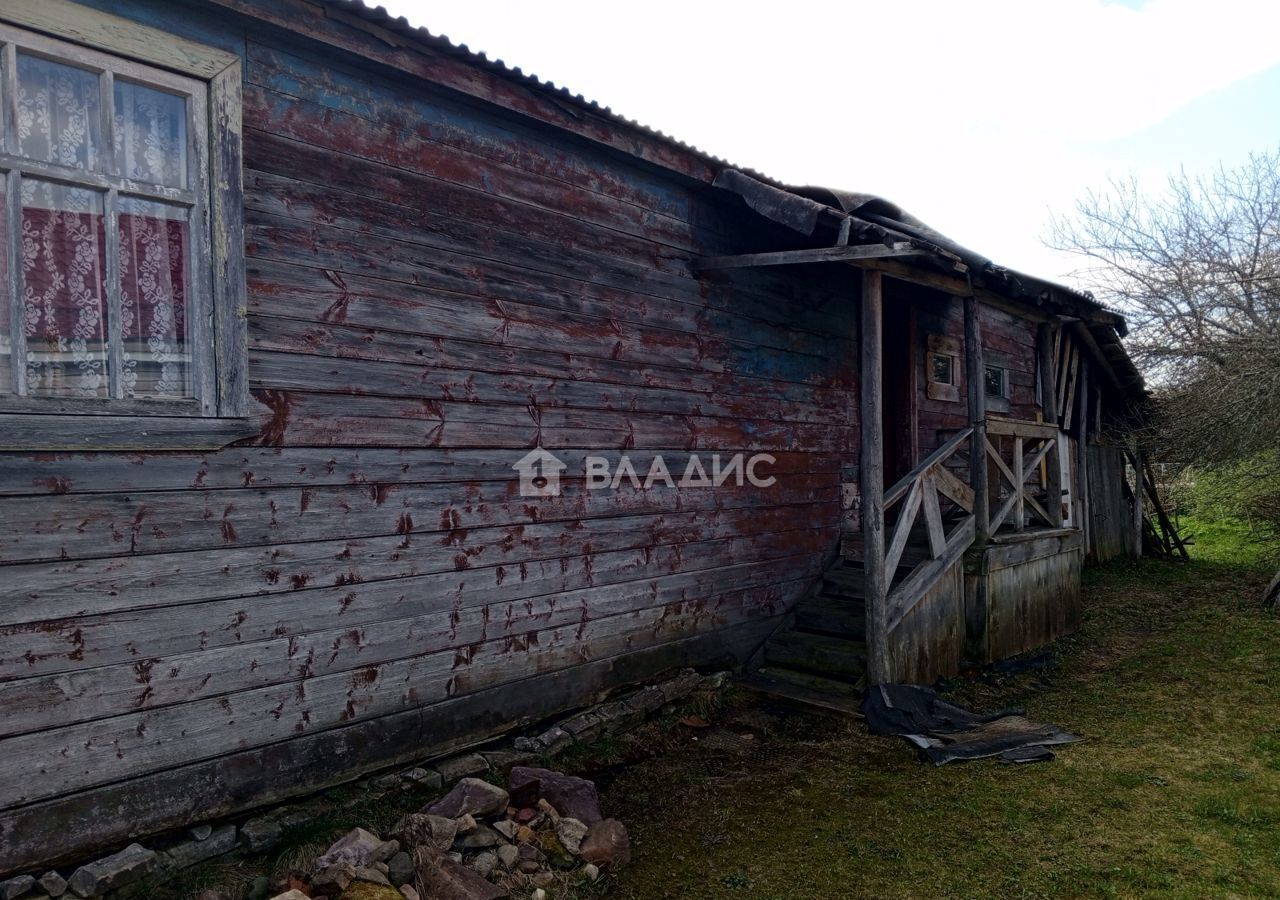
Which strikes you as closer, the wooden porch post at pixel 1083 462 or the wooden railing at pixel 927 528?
the wooden railing at pixel 927 528

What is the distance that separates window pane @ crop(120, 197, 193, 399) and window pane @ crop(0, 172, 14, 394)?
15.5 inches

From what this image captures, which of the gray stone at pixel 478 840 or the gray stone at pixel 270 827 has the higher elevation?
the gray stone at pixel 270 827

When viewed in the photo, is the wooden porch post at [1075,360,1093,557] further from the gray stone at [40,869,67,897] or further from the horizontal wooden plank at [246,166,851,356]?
the gray stone at [40,869,67,897]

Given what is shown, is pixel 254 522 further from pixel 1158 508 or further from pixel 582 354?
pixel 1158 508

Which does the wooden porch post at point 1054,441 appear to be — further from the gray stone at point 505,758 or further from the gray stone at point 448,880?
the gray stone at point 448,880

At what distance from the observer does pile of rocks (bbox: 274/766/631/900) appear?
3.60 metres

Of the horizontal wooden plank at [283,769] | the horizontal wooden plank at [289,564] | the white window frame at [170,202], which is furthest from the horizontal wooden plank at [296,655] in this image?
the white window frame at [170,202]

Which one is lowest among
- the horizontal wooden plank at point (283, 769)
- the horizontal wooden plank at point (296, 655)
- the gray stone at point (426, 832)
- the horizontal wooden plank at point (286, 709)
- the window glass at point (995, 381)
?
the gray stone at point (426, 832)

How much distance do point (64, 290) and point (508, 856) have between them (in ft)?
10.3

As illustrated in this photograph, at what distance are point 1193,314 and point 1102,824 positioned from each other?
1356 cm

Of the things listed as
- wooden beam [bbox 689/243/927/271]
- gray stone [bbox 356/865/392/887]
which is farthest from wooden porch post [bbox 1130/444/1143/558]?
gray stone [bbox 356/865/392/887]

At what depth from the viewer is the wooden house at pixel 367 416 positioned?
3.39 metres

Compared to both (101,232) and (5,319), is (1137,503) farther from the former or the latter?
(5,319)

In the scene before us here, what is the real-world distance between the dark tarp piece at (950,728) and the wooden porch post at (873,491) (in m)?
0.27
